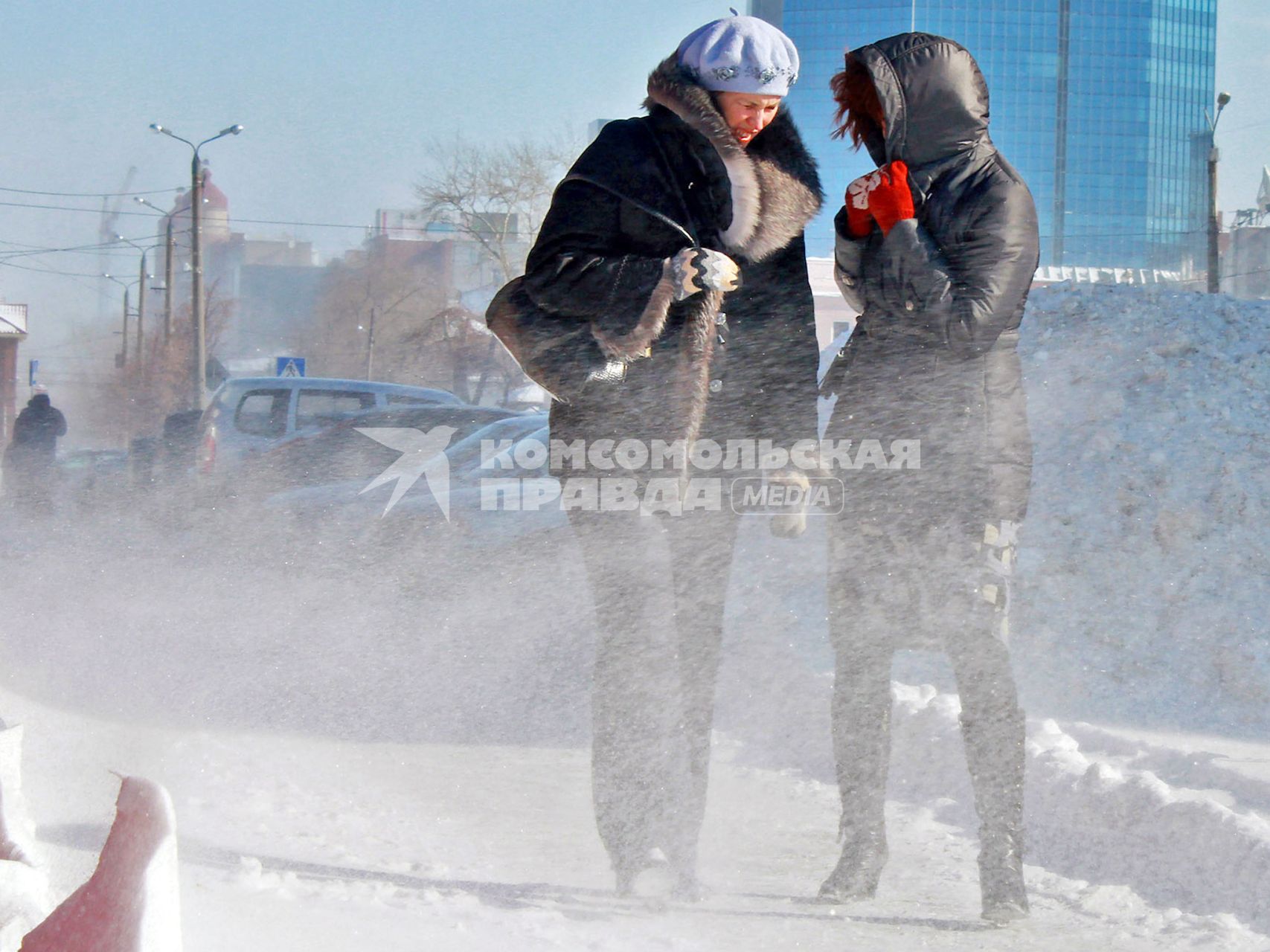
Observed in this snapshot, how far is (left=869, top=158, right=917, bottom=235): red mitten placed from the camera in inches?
98.5

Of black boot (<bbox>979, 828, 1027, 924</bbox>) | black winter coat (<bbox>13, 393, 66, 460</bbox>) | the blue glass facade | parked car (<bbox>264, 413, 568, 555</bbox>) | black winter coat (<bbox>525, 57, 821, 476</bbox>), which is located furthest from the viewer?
the blue glass facade

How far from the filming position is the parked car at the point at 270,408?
11125mm

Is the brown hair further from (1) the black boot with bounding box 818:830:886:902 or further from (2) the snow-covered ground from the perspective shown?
(2) the snow-covered ground

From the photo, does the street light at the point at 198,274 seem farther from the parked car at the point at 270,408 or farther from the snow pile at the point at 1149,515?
the snow pile at the point at 1149,515

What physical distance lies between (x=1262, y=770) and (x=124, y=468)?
16910 millimetres

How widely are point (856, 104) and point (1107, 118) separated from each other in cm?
7945

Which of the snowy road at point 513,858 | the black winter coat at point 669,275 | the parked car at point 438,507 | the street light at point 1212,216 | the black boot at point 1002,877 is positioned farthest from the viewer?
the street light at point 1212,216

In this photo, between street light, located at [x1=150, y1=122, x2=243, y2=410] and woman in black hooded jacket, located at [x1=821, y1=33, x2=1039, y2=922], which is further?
street light, located at [x1=150, y1=122, x2=243, y2=410]

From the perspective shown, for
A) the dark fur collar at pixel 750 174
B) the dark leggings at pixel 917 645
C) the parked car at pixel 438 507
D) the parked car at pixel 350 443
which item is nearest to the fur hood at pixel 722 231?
the dark fur collar at pixel 750 174

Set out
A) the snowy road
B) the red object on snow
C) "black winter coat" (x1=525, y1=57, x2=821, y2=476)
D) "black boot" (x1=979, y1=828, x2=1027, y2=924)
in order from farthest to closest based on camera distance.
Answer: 1. "black winter coat" (x1=525, y1=57, x2=821, y2=476)
2. "black boot" (x1=979, y1=828, x2=1027, y2=924)
3. the snowy road
4. the red object on snow

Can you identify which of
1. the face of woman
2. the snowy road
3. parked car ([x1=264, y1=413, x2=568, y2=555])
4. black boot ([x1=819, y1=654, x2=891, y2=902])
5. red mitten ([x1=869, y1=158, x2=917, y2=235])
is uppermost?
the face of woman

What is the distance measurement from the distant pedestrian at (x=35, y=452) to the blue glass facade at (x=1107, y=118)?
65.1 metres

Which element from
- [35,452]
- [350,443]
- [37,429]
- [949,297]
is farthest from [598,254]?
[37,429]

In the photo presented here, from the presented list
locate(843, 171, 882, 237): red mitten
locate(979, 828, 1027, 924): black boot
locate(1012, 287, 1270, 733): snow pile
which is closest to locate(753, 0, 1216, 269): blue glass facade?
locate(1012, 287, 1270, 733): snow pile
